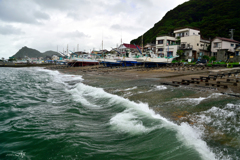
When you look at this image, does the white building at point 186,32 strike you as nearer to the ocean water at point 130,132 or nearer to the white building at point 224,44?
the white building at point 224,44

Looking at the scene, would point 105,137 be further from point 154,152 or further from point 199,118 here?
point 199,118

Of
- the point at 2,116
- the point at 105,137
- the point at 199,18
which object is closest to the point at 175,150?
the point at 105,137

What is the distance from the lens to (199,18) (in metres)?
74.2

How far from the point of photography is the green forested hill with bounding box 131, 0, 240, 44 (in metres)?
55.0

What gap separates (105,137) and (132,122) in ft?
4.04

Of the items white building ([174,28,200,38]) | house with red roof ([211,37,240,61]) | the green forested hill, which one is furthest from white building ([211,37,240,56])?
the green forested hill

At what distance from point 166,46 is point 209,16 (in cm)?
3675

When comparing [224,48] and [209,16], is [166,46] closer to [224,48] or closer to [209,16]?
[224,48]

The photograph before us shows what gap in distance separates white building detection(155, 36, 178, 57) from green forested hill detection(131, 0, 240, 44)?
13725 millimetres

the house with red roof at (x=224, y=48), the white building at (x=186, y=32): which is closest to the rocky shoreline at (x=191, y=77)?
the house with red roof at (x=224, y=48)

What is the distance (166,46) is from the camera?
49156mm

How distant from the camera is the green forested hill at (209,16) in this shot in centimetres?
5503

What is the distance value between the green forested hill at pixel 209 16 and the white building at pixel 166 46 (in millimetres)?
13725

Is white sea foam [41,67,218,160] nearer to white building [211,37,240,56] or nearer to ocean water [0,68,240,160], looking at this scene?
ocean water [0,68,240,160]
